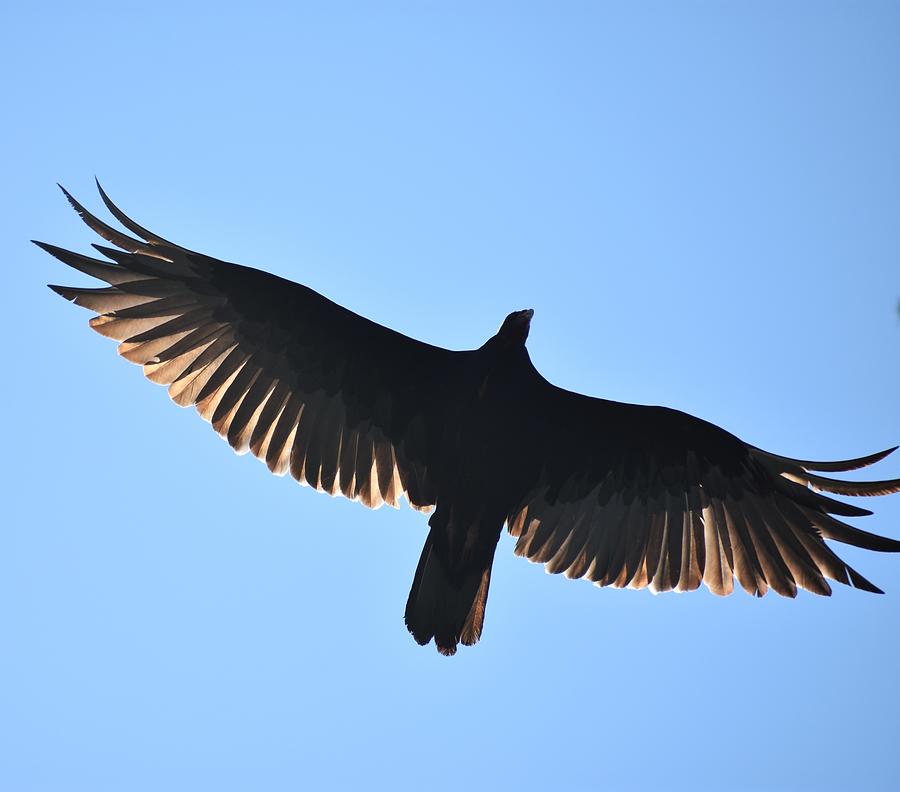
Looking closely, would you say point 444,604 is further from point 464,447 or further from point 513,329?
point 513,329

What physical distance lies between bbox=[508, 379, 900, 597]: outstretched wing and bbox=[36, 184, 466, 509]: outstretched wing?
94cm

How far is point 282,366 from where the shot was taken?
8.04 meters

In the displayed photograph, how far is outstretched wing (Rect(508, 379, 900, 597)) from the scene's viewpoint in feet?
26.2

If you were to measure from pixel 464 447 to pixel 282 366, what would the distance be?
1.41m

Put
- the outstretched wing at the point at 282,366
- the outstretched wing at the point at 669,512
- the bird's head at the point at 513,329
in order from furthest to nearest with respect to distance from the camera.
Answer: the outstretched wing at the point at 669,512 → the outstretched wing at the point at 282,366 → the bird's head at the point at 513,329

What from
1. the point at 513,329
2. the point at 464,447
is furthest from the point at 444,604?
the point at 513,329

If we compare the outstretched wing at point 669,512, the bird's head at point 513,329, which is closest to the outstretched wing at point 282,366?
the bird's head at point 513,329

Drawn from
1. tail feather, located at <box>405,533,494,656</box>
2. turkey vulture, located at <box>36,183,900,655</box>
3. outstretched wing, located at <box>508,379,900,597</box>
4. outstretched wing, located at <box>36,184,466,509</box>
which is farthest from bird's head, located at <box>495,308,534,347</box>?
tail feather, located at <box>405,533,494,656</box>

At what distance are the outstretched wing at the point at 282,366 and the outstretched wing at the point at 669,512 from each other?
0.94 meters

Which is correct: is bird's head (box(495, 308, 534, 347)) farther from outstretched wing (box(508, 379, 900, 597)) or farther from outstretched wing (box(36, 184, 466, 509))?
outstretched wing (box(508, 379, 900, 597))

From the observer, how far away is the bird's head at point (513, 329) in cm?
736

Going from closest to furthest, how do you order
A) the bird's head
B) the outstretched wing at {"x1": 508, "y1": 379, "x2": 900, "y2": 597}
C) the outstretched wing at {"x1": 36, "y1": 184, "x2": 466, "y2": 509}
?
the bird's head → the outstretched wing at {"x1": 36, "y1": 184, "x2": 466, "y2": 509} → the outstretched wing at {"x1": 508, "y1": 379, "x2": 900, "y2": 597}

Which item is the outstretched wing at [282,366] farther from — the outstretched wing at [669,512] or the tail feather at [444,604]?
the outstretched wing at [669,512]

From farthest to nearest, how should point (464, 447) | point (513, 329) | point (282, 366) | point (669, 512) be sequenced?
1. point (669, 512)
2. point (282, 366)
3. point (464, 447)
4. point (513, 329)
